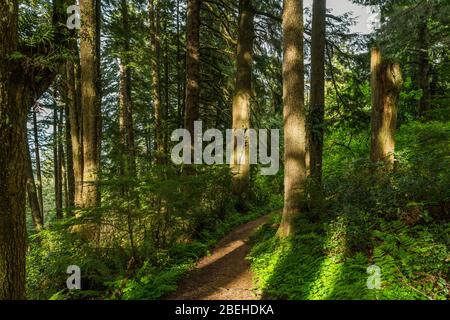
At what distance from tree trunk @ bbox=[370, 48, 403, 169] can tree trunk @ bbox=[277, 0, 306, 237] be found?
1.56m

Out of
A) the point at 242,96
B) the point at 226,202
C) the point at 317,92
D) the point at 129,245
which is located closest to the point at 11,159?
the point at 129,245

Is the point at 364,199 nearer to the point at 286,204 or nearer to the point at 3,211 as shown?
the point at 286,204

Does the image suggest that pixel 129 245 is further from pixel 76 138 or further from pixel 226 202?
pixel 226 202

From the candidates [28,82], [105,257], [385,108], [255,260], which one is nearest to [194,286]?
[255,260]

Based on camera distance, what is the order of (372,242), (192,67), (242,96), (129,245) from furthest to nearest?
(242,96), (192,67), (129,245), (372,242)

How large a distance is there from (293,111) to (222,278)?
12.7ft

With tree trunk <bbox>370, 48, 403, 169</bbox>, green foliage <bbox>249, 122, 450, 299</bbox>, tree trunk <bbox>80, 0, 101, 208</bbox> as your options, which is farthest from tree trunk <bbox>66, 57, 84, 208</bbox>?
tree trunk <bbox>370, 48, 403, 169</bbox>

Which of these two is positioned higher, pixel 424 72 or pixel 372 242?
pixel 424 72

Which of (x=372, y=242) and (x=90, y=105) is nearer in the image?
(x=372, y=242)

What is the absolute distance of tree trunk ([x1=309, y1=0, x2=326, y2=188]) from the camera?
9141 mm

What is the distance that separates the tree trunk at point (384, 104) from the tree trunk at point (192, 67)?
226 inches

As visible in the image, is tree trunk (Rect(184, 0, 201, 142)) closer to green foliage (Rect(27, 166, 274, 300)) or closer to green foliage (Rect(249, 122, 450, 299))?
green foliage (Rect(27, 166, 274, 300))

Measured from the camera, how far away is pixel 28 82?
443 cm

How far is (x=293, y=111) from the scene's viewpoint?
725cm
